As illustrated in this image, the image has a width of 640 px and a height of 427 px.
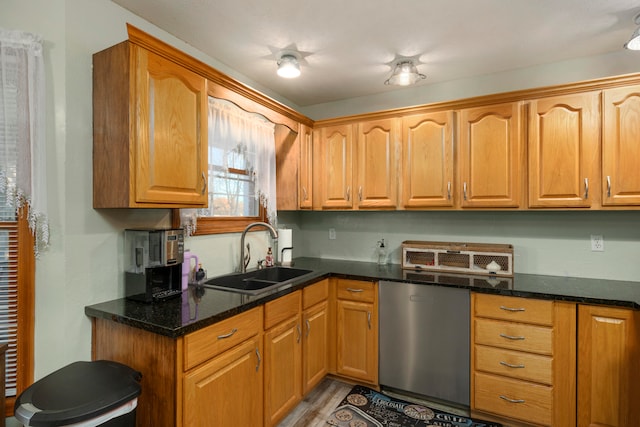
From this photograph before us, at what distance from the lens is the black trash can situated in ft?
3.47

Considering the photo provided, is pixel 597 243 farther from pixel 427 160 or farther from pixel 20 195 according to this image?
pixel 20 195

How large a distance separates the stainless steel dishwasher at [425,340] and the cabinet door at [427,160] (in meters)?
0.72

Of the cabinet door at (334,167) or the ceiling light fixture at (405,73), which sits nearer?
the ceiling light fixture at (405,73)

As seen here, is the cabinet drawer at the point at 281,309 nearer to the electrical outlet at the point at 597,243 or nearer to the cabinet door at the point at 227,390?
the cabinet door at the point at 227,390

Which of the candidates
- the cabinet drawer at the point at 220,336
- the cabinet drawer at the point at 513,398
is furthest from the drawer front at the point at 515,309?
the cabinet drawer at the point at 220,336

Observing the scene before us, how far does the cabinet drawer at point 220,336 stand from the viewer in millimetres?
1418

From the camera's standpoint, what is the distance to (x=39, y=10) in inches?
59.4

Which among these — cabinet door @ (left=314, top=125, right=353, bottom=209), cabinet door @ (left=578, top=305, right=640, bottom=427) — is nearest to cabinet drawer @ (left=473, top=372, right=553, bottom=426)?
cabinet door @ (left=578, top=305, right=640, bottom=427)

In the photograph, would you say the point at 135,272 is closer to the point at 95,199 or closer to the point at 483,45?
the point at 95,199

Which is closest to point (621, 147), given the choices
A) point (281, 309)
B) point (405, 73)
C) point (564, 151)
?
point (564, 151)


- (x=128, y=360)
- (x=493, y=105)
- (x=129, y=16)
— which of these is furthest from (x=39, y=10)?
(x=493, y=105)

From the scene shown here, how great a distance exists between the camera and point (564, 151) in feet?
7.16

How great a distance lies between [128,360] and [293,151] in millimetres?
2004

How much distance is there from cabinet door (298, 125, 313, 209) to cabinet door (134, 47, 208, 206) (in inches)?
46.5
